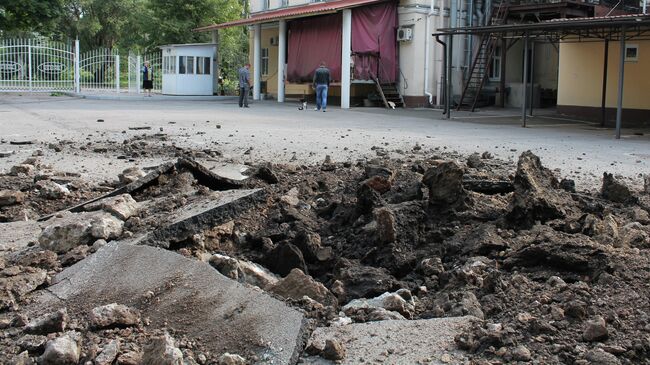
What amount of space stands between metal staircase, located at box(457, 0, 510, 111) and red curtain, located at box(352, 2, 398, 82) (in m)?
3.02

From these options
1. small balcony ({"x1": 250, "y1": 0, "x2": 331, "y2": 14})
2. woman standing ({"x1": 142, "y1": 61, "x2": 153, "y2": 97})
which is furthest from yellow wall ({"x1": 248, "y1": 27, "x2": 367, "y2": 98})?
woman standing ({"x1": 142, "y1": 61, "x2": 153, "y2": 97})

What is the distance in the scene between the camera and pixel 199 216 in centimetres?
560

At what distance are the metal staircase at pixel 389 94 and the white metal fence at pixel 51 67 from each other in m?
15.4

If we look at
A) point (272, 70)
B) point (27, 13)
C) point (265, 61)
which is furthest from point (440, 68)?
point (27, 13)

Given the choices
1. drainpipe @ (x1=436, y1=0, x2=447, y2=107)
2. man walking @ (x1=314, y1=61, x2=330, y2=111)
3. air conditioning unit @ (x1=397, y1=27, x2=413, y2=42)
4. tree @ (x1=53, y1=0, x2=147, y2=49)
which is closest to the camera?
man walking @ (x1=314, y1=61, x2=330, y2=111)

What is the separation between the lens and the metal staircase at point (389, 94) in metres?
28.2

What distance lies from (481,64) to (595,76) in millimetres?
7568

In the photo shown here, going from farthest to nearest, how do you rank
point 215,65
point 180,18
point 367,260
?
point 180,18 → point 215,65 → point 367,260

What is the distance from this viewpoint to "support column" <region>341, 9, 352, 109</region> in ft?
90.8

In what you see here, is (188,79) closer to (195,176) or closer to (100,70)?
(100,70)

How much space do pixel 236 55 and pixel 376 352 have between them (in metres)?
44.3

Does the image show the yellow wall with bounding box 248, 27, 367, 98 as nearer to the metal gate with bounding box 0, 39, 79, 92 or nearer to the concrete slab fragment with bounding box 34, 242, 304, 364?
the metal gate with bounding box 0, 39, 79, 92

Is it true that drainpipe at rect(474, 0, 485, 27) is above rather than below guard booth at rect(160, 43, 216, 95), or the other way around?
above

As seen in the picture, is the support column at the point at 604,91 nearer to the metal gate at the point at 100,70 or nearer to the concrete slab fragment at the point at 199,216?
the concrete slab fragment at the point at 199,216
